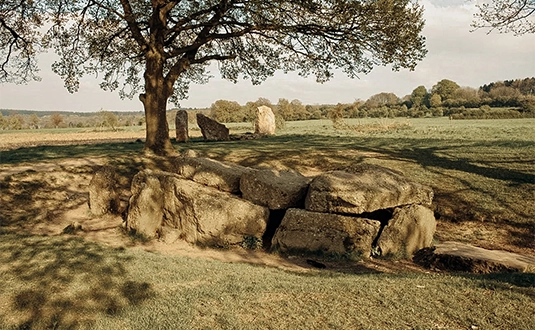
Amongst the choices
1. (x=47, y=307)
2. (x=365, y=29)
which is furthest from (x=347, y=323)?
(x=365, y=29)

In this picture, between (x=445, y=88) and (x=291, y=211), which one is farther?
(x=445, y=88)

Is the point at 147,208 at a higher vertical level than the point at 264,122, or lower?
lower

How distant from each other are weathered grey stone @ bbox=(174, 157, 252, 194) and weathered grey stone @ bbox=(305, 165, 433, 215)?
266 cm

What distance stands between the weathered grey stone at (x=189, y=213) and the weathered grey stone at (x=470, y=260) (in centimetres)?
454

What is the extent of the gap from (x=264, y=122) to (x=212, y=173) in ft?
78.1

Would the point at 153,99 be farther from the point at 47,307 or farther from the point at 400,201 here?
the point at 47,307

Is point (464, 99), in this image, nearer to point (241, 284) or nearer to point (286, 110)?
point (286, 110)

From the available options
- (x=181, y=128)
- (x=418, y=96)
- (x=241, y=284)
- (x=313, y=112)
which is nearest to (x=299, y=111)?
(x=313, y=112)

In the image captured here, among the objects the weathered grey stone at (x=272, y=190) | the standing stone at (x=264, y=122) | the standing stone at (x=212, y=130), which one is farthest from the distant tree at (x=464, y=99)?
the weathered grey stone at (x=272, y=190)

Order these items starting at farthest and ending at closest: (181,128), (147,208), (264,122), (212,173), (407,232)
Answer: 1. (264,122)
2. (181,128)
3. (212,173)
4. (147,208)
5. (407,232)

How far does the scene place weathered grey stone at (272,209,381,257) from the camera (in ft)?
36.1

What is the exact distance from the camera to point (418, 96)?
310 ft

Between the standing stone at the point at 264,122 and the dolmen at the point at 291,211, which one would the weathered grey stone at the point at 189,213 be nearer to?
the dolmen at the point at 291,211

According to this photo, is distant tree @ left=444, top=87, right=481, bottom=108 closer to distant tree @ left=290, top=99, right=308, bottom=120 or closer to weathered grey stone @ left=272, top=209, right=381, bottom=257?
distant tree @ left=290, top=99, right=308, bottom=120
